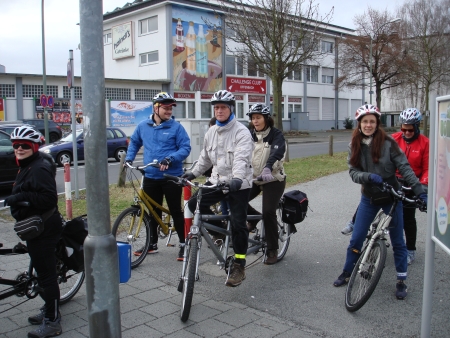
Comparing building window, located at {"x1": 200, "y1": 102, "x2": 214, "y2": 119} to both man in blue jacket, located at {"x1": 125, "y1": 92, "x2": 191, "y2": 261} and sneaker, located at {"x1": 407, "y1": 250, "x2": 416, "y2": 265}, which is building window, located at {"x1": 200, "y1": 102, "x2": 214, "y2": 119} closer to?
man in blue jacket, located at {"x1": 125, "y1": 92, "x2": 191, "y2": 261}

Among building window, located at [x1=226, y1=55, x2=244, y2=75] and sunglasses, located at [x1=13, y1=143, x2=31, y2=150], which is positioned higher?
building window, located at [x1=226, y1=55, x2=244, y2=75]

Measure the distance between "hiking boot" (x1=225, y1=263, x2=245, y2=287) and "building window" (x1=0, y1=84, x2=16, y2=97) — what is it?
100ft

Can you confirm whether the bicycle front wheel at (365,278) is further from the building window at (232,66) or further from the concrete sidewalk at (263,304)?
the building window at (232,66)

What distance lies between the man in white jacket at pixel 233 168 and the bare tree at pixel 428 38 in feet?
78.3

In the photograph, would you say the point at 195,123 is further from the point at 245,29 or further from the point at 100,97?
the point at 100,97

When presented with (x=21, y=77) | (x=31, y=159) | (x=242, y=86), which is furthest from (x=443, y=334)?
(x=242, y=86)

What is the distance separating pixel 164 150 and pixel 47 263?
2264mm

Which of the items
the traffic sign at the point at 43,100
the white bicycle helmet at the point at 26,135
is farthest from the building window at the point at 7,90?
the white bicycle helmet at the point at 26,135

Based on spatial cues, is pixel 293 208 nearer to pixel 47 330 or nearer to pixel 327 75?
pixel 47 330

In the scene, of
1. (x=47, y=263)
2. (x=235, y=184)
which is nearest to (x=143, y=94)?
(x=235, y=184)

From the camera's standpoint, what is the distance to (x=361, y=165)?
4.72 meters

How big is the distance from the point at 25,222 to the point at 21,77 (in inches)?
1223

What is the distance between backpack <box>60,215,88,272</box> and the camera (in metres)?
4.30

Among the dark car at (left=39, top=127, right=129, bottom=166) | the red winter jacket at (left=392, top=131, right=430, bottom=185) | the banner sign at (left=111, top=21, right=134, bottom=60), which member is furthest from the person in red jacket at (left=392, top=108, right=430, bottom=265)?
the banner sign at (left=111, top=21, right=134, bottom=60)
